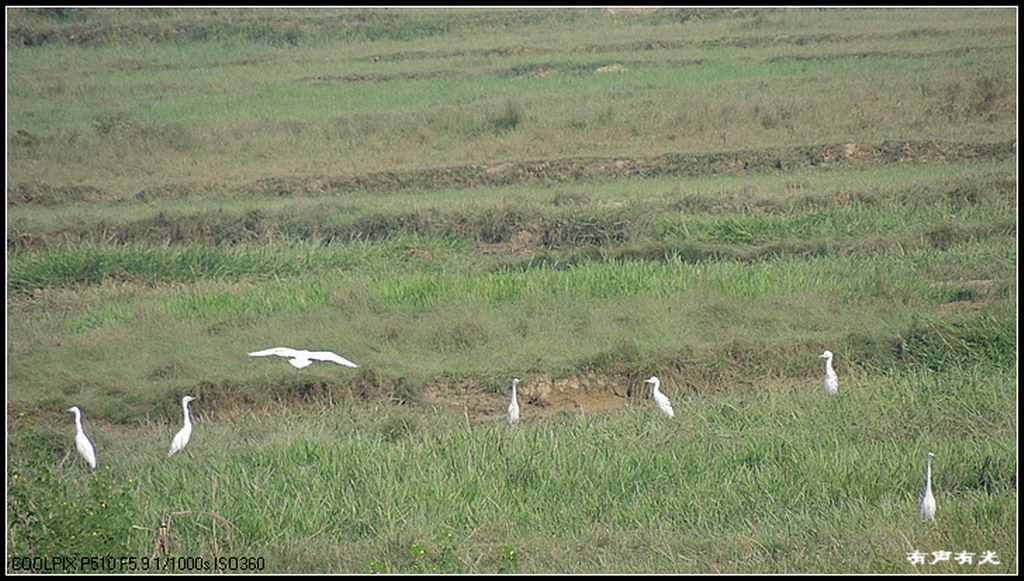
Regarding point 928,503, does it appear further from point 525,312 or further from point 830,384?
point 525,312

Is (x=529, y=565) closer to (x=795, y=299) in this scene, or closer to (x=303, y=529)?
(x=303, y=529)

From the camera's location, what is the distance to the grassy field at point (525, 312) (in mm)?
5133

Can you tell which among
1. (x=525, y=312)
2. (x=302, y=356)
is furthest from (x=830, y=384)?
(x=302, y=356)

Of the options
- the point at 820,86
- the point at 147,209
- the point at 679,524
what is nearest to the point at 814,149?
the point at 820,86

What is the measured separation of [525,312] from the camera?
380 inches

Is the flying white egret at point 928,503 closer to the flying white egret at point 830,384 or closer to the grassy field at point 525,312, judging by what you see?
the grassy field at point 525,312

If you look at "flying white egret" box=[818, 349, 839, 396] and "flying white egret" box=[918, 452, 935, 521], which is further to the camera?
"flying white egret" box=[818, 349, 839, 396]

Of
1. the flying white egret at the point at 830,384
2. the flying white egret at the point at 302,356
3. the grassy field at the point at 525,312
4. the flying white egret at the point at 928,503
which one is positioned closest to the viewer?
the flying white egret at the point at 928,503

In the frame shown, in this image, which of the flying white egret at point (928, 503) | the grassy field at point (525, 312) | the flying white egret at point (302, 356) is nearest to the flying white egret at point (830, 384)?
the grassy field at point (525, 312)

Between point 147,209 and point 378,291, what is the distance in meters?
6.56

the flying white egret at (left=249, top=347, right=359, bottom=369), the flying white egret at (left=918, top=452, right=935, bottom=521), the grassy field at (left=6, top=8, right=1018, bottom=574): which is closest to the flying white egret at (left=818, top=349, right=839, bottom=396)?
the grassy field at (left=6, top=8, right=1018, bottom=574)

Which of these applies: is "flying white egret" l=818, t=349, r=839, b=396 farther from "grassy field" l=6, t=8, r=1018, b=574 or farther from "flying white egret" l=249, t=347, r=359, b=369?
"flying white egret" l=249, t=347, r=359, b=369

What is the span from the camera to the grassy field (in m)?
5.13

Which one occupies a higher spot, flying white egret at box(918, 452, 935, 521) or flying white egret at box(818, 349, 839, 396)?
flying white egret at box(918, 452, 935, 521)
